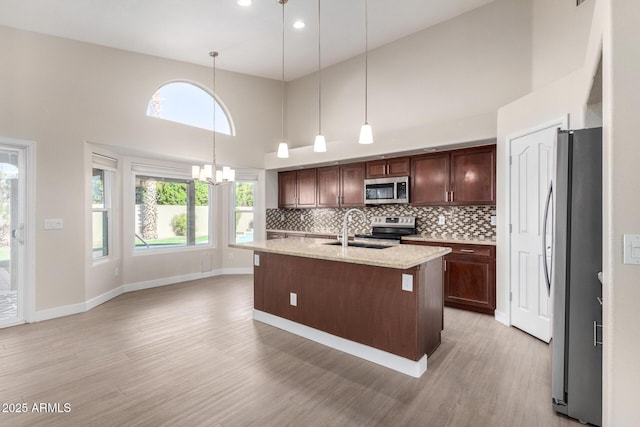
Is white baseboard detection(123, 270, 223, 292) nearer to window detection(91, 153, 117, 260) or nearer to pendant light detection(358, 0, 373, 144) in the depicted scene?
window detection(91, 153, 117, 260)

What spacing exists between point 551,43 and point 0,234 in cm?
662

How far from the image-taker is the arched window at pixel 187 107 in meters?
4.91

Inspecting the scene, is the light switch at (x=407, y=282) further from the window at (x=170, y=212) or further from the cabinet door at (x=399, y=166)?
the window at (x=170, y=212)

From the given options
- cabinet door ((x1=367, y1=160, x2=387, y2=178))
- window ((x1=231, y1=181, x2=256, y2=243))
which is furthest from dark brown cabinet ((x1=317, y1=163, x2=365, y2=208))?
window ((x1=231, y1=181, x2=256, y2=243))

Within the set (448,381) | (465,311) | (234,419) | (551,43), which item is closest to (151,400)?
(234,419)

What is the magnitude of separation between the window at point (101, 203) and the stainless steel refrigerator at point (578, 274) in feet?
17.3

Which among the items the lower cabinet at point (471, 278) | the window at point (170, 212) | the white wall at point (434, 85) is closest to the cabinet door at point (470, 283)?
the lower cabinet at point (471, 278)

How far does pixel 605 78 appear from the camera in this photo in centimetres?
148

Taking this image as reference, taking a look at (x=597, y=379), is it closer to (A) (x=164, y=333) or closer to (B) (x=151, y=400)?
(B) (x=151, y=400)

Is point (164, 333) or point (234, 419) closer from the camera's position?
point (234, 419)

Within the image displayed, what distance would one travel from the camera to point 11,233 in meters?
3.62

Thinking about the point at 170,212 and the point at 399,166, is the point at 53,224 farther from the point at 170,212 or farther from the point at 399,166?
the point at 399,166

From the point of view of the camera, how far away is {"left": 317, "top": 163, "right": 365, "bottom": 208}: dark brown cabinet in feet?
17.6

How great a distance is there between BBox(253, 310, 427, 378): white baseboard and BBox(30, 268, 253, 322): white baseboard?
8.07ft
